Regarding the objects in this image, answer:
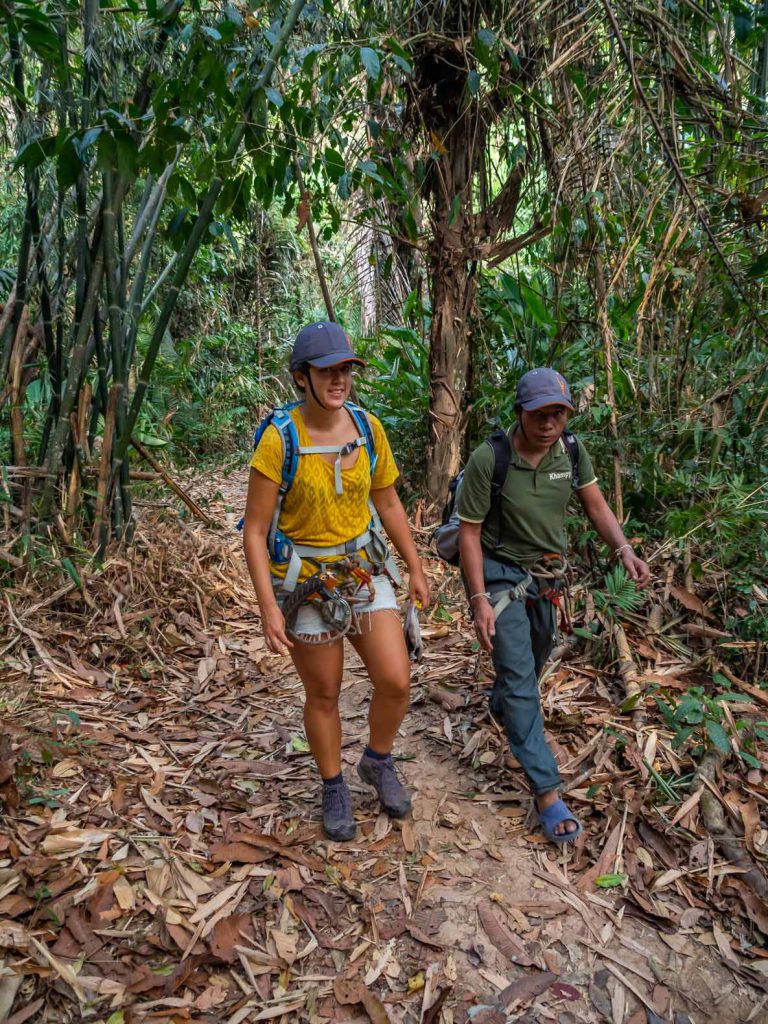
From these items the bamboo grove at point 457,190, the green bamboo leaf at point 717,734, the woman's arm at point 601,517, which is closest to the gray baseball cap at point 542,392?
the woman's arm at point 601,517

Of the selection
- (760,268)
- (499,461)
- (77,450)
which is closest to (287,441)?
(499,461)

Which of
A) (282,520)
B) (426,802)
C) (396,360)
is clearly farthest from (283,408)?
(396,360)

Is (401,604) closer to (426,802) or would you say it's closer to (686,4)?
(426,802)

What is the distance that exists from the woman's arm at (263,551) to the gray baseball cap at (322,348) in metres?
0.40

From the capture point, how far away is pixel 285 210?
3.76m

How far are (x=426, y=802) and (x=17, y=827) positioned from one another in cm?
154

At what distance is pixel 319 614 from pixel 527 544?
0.90 m

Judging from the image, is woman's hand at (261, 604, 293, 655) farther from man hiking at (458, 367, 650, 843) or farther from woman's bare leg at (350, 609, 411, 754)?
man hiking at (458, 367, 650, 843)

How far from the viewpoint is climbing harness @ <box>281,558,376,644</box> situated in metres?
2.51

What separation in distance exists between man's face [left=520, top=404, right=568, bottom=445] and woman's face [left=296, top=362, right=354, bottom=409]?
2.32 feet

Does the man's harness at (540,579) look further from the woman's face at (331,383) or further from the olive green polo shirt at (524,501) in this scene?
the woman's face at (331,383)

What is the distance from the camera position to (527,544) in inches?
114

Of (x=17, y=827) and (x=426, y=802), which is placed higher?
(x=17, y=827)

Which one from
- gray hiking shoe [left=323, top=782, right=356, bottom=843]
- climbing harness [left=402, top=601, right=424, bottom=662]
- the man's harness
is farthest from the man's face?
gray hiking shoe [left=323, top=782, right=356, bottom=843]
